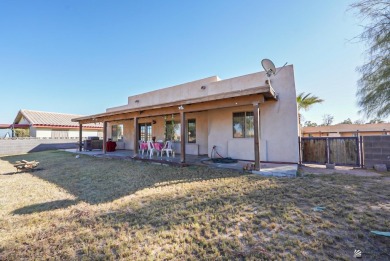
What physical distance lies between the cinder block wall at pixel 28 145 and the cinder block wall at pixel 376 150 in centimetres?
2020

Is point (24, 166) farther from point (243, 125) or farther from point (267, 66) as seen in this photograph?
point (267, 66)

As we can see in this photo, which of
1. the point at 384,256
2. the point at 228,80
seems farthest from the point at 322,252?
the point at 228,80

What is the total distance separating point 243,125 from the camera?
8969mm

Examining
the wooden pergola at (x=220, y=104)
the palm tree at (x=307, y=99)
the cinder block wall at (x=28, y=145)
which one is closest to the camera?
the wooden pergola at (x=220, y=104)

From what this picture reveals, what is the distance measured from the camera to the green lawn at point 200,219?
2.39 m

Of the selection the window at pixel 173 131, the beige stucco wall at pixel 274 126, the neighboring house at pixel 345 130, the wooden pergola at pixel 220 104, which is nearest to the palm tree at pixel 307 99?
the neighboring house at pixel 345 130

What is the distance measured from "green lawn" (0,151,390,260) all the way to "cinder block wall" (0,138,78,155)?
14.2 metres

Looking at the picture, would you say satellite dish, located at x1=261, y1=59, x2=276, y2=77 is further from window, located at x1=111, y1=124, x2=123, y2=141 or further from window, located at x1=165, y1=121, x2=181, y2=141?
window, located at x1=111, y1=124, x2=123, y2=141

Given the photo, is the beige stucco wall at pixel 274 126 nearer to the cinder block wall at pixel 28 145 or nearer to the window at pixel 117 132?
the window at pixel 117 132

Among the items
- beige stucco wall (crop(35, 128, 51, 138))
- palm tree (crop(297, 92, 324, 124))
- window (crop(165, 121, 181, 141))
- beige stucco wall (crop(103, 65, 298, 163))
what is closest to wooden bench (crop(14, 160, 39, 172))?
window (crop(165, 121, 181, 141))

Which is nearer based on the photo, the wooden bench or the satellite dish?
the satellite dish

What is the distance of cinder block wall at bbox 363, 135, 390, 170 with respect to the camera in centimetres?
669

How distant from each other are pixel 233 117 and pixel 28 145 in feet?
61.6

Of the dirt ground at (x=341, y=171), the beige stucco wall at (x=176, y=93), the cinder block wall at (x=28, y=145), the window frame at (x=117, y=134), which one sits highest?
the beige stucco wall at (x=176, y=93)
